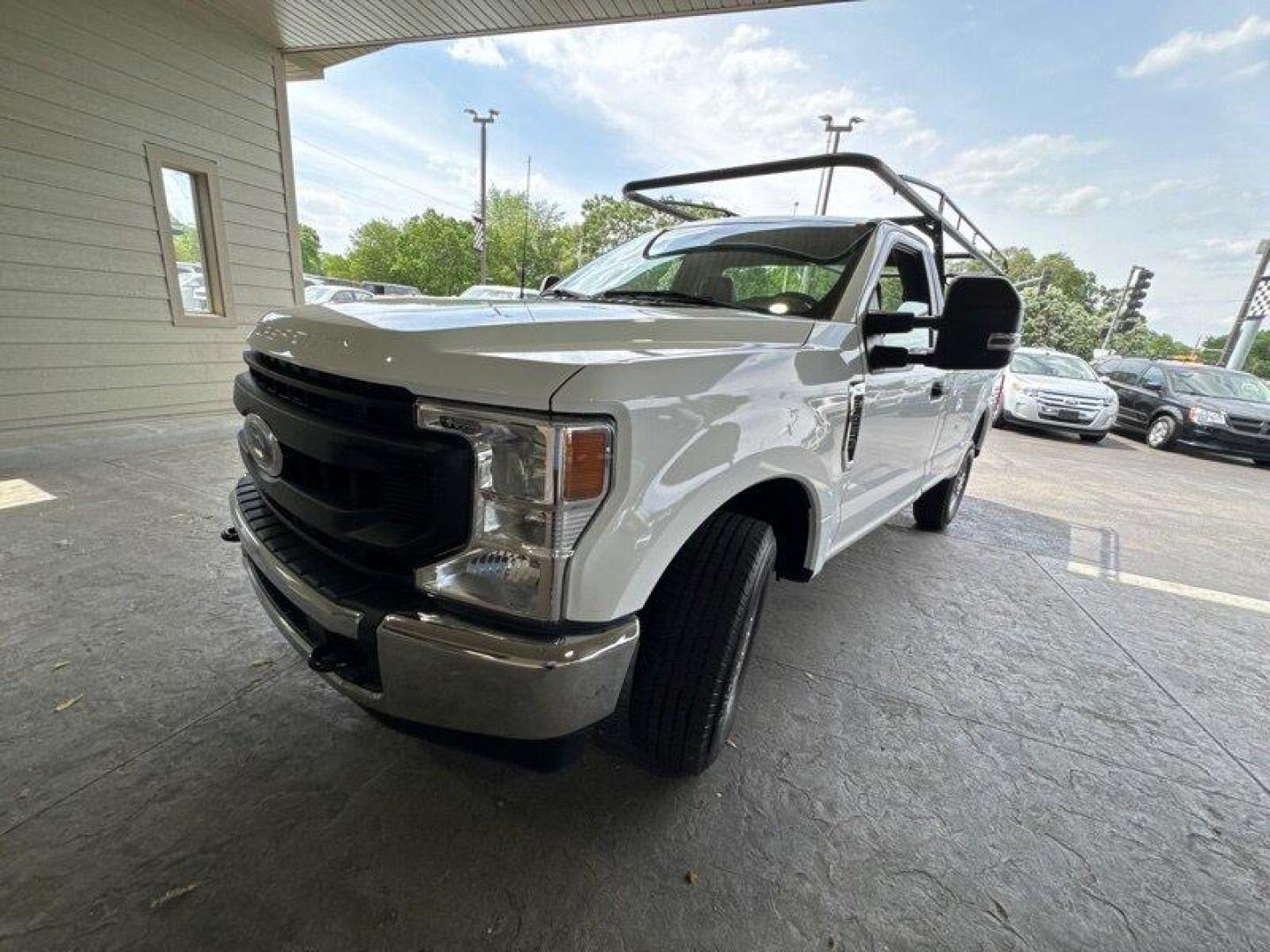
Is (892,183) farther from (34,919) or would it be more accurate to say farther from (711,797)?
(34,919)

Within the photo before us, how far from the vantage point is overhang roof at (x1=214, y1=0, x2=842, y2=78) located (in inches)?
183

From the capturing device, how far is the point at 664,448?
1.15 m

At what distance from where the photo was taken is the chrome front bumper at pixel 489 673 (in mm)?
1037

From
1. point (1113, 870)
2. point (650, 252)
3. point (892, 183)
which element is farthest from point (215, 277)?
point (1113, 870)

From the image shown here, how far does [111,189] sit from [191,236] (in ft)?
2.55

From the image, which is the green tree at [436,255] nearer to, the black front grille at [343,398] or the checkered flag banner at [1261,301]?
the black front grille at [343,398]

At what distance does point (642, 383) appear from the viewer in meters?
1.11

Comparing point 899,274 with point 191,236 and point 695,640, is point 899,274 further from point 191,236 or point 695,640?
point 191,236

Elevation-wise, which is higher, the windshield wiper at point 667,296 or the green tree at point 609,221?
the green tree at point 609,221

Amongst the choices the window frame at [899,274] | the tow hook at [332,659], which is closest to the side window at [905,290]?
the window frame at [899,274]

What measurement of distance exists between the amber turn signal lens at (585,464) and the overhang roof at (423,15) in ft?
16.6

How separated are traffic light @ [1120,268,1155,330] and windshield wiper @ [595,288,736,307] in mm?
21416

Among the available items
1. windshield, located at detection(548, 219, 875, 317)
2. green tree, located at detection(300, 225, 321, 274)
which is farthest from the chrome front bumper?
green tree, located at detection(300, 225, 321, 274)

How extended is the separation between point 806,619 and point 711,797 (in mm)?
1219
